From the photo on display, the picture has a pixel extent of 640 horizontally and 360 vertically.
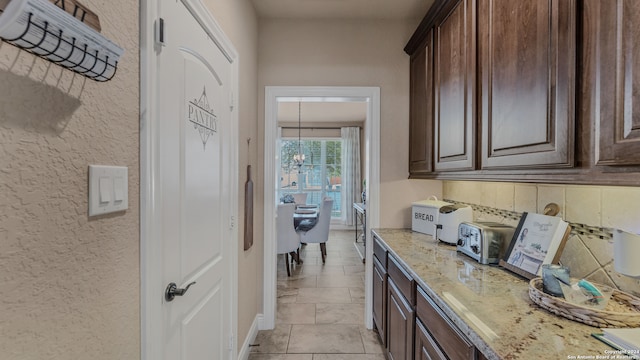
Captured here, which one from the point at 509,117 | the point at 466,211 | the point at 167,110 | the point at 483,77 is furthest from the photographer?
the point at 466,211

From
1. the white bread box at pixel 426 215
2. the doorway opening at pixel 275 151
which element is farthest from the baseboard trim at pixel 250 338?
the white bread box at pixel 426 215

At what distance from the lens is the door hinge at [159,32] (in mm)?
971

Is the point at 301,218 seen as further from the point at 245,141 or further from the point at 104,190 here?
the point at 104,190

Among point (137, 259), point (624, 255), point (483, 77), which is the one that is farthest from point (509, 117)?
point (137, 259)

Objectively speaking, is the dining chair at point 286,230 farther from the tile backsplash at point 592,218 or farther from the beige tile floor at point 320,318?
the tile backsplash at point 592,218

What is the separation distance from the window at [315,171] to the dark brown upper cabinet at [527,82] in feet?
19.9

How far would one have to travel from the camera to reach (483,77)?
146 centimetres

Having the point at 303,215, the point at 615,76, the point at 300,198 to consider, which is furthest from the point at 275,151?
the point at 300,198

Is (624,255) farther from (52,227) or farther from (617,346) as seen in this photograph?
(52,227)

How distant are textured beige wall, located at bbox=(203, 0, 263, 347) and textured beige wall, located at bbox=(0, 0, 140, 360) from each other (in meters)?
1.10

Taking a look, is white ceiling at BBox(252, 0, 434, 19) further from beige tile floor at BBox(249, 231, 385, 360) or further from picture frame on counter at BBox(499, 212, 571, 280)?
beige tile floor at BBox(249, 231, 385, 360)

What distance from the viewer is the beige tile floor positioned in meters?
2.31

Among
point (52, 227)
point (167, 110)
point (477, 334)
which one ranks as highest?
point (167, 110)

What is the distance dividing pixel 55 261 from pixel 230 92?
54.5 inches
